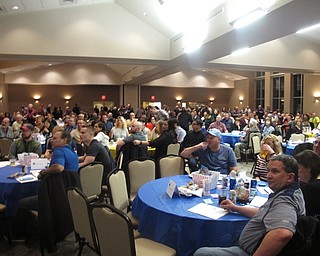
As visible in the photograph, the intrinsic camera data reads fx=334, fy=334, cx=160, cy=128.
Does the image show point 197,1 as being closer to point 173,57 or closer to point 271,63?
point 173,57

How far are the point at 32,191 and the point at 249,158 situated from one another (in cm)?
721

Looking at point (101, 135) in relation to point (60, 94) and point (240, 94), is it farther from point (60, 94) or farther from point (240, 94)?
point (240, 94)

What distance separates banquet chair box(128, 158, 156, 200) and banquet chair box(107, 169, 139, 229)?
0.50 meters

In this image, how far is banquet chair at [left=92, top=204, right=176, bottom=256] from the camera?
7.22 ft

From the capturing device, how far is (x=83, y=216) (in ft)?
8.99

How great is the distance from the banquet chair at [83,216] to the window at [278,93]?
58.4 ft

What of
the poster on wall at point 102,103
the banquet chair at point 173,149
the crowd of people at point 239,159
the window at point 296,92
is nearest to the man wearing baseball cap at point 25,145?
the crowd of people at point 239,159

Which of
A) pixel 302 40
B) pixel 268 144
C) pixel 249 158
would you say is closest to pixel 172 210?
pixel 268 144

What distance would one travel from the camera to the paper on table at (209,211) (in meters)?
2.61

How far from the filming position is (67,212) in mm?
3602

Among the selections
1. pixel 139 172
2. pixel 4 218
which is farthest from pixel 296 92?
pixel 4 218

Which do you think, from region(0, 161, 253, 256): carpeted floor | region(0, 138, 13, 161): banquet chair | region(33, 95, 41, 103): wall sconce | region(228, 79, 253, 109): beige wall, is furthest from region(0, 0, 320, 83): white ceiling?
region(33, 95, 41, 103): wall sconce

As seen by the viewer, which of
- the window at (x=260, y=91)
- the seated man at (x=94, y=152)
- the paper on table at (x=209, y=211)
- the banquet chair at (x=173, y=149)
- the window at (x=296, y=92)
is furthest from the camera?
the window at (x=260, y=91)

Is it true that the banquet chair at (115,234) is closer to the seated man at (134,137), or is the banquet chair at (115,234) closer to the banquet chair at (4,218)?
the banquet chair at (4,218)
